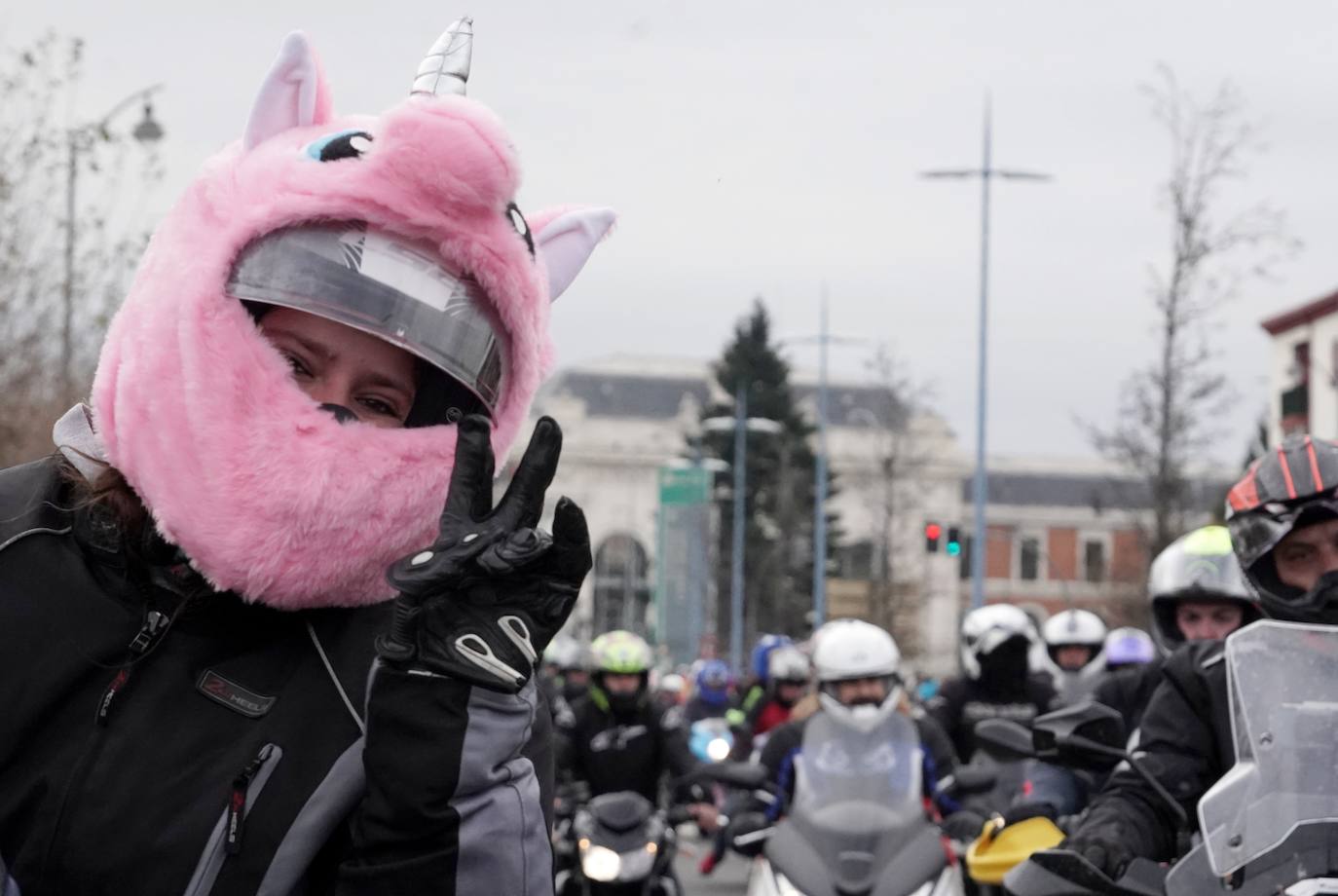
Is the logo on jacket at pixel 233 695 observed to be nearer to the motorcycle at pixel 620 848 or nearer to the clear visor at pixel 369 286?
the clear visor at pixel 369 286

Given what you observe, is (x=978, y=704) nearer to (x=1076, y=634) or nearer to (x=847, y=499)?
A: (x=1076, y=634)

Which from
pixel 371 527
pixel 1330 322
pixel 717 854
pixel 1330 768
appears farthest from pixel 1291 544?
pixel 1330 322

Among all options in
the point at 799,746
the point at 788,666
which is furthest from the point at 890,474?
the point at 799,746

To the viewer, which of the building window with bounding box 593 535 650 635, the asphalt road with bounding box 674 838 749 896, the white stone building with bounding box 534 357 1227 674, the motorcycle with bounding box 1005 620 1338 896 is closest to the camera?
the motorcycle with bounding box 1005 620 1338 896

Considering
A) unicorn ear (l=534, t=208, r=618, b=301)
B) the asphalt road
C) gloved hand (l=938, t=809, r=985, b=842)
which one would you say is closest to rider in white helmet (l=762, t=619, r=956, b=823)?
gloved hand (l=938, t=809, r=985, b=842)

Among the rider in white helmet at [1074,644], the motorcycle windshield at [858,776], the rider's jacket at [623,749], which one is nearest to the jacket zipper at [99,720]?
the motorcycle windshield at [858,776]

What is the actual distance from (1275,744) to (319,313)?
230cm

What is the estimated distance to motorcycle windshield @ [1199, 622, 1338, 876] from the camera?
3.95 meters

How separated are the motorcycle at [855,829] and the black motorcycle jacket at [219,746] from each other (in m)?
5.96

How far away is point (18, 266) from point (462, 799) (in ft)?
50.8

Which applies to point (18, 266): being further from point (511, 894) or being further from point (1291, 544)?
point (511, 894)

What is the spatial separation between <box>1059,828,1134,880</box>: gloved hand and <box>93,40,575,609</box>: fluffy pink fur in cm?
208

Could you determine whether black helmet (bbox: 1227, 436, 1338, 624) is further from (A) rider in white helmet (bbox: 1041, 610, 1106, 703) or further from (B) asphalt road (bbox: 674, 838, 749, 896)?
(B) asphalt road (bbox: 674, 838, 749, 896)

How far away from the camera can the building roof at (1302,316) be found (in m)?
59.6
